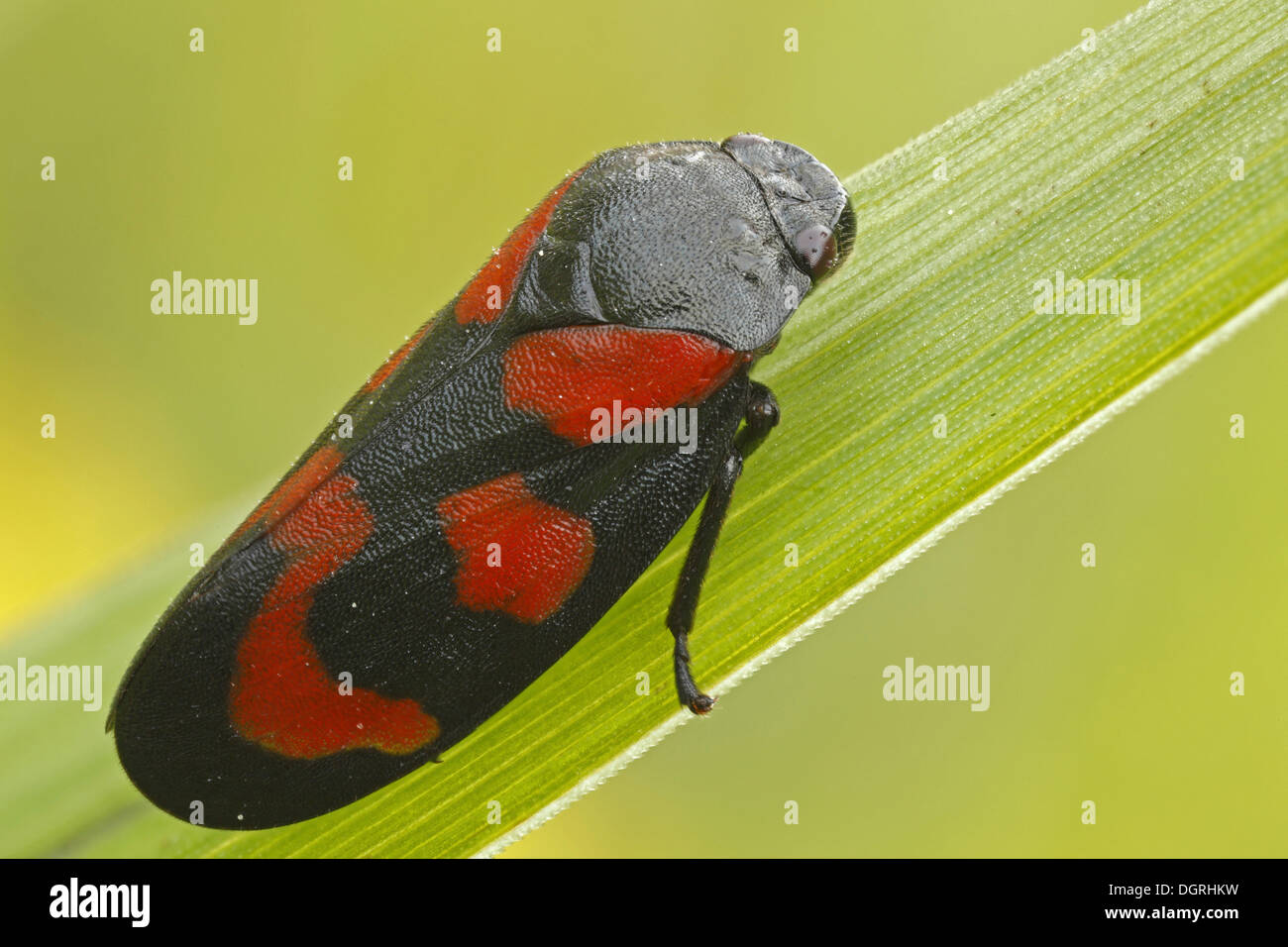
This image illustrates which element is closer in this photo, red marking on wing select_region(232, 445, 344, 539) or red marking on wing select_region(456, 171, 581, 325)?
red marking on wing select_region(232, 445, 344, 539)

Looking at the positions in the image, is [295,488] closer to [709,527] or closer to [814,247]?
[709,527]

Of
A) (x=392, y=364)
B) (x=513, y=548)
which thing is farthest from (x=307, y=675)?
(x=392, y=364)

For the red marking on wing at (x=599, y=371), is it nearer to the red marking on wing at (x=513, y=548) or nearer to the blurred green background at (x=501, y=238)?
the red marking on wing at (x=513, y=548)

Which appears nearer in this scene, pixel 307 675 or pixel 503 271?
pixel 307 675

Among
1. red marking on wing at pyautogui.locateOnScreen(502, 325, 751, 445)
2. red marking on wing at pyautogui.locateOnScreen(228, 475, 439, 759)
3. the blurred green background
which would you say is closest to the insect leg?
red marking on wing at pyautogui.locateOnScreen(502, 325, 751, 445)

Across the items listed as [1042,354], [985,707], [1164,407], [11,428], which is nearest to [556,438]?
[1042,354]

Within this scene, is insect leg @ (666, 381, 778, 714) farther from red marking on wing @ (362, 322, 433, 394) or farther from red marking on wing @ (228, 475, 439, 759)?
red marking on wing @ (362, 322, 433, 394)

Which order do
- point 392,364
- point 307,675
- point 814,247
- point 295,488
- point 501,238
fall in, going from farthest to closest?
1. point 501,238
2. point 392,364
3. point 814,247
4. point 295,488
5. point 307,675

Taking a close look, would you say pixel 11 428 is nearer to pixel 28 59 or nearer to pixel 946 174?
pixel 28 59
